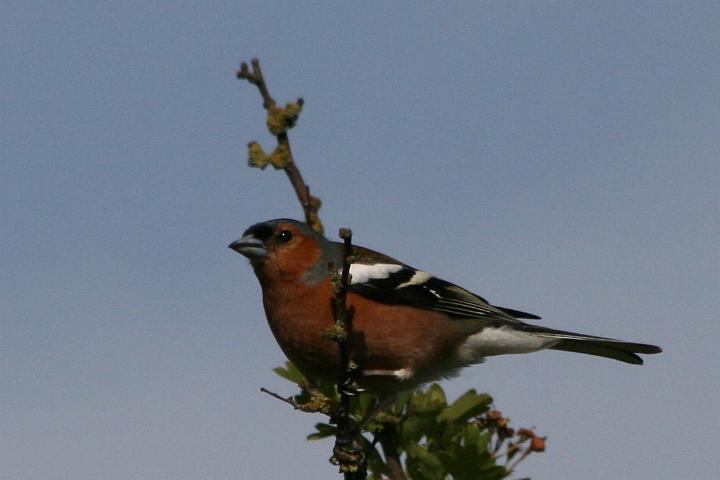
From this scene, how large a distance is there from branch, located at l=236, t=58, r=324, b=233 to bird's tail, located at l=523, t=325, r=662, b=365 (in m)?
4.16

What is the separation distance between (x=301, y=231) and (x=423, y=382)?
1571 mm

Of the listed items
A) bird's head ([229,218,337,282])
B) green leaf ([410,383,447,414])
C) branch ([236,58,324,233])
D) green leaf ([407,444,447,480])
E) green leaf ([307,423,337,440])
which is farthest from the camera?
bird's head ([229,218,337,282])

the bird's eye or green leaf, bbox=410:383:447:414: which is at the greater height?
the bird's eye

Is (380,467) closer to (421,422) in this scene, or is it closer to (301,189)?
(421,422)

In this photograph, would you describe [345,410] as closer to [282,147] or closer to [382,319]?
[282,147]

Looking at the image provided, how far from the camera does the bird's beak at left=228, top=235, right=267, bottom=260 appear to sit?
7.74 metres

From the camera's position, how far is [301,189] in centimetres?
506

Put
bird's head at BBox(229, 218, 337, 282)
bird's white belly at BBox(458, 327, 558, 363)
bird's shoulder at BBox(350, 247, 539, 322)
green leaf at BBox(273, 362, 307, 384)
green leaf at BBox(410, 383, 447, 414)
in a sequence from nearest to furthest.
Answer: green leaf at BBox(410, 383, 447, 414) → green leaf at BBox(273, 362, 307, 384) → bird's head at BBox(229, 218, 337, 282) → bird's shoulder at BBox(350, 247, 539, 322) → bird's white belly at BBox(458, 327, 558, 363)

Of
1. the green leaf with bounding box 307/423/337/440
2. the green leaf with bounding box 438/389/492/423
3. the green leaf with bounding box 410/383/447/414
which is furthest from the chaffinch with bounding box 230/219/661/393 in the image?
the green leaf with bounding box 438/389/492/423

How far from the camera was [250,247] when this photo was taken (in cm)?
778

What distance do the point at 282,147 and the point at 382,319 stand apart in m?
3.00

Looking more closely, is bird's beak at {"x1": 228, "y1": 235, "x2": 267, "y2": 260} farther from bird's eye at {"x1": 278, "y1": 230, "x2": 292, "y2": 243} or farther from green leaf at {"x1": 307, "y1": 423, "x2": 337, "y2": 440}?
green leaf at {"x1": 307, "y1": 423, "x2": 337, "y2": 440}

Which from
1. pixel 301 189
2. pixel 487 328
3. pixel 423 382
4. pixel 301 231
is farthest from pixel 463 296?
pixel 301 189

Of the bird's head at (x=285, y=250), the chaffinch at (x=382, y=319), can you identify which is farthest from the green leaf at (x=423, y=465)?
the bird's head at (x=285, y=250)
